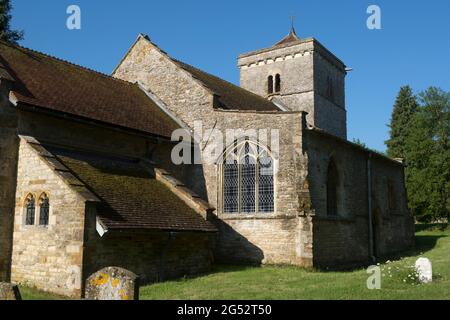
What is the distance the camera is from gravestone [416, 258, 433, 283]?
42.4 ft

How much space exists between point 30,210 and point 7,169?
1417 millimetres

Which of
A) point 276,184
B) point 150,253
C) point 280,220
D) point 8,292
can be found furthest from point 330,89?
point 8,292

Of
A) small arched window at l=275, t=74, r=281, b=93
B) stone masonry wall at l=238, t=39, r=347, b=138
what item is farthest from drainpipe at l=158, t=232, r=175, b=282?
small arched window at l=275, t=74, r=281, b=93

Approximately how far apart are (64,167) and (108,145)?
341 cm

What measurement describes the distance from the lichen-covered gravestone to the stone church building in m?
3.51

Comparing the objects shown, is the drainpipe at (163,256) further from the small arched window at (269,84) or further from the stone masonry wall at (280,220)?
the small arched window at (269,84)

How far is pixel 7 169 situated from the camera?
1384cm

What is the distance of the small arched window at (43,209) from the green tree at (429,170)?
111 feet

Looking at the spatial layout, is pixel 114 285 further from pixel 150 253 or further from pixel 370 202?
pixel 370 202

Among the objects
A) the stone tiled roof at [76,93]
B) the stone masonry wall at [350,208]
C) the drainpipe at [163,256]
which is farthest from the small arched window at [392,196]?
the drainpipe at [163,256]

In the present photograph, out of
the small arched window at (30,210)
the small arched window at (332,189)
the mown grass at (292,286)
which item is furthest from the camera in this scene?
the small arched window at (332,189)

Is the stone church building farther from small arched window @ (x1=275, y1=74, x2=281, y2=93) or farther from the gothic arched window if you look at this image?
small arched window @ (x1=275, y1=74, x2=281, y2=93)

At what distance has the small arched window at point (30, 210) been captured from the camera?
44.3 ft

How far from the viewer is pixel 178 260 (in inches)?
599
